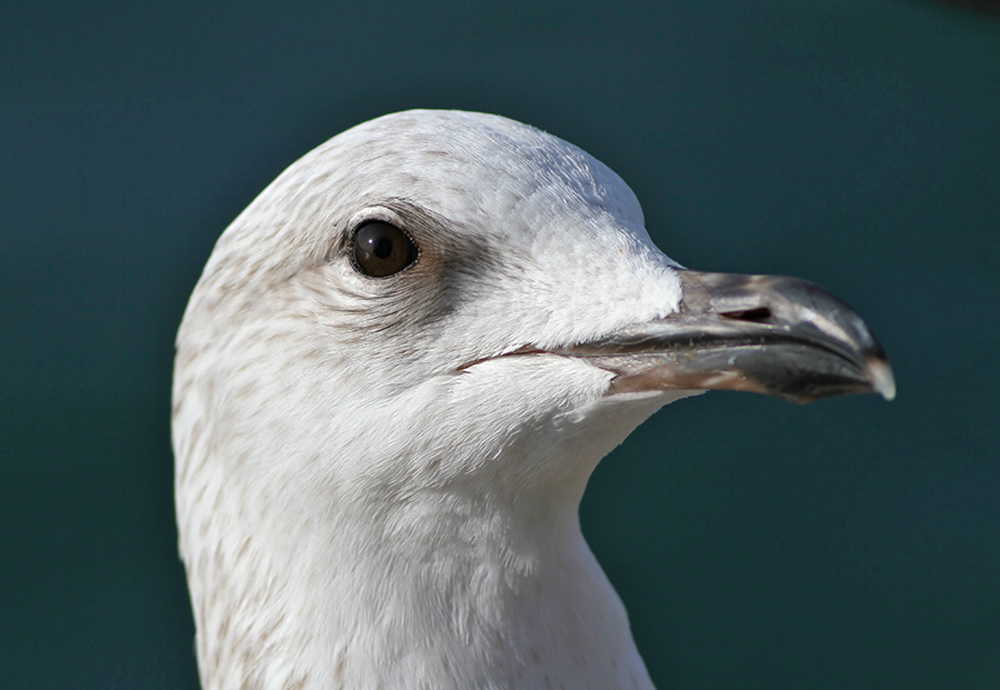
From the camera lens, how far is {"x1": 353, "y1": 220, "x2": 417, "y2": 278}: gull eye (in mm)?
1723

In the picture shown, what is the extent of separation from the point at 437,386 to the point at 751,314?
1.60 feet

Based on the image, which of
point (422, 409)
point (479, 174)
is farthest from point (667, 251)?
point (422, 409)

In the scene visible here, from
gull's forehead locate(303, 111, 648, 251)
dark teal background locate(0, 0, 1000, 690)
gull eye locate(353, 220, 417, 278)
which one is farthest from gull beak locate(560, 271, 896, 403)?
dark teal background locate(0, 0, 1000, 690)

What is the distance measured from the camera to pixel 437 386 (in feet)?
5.48

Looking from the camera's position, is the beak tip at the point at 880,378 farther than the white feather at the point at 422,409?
No

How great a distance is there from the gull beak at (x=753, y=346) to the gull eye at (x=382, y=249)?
13.8 inches

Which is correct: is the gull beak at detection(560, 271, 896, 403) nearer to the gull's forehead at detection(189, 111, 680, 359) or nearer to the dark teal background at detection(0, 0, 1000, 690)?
the gull's forehead at detection(189, 111, 680, 359)

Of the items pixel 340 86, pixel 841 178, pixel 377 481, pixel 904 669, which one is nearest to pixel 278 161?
pixel 340 86

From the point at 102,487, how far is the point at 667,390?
3.12 m

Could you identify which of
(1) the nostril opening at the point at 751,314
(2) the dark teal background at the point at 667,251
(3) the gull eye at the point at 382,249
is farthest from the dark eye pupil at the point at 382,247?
(2) the dark teal background at the point at 667,251

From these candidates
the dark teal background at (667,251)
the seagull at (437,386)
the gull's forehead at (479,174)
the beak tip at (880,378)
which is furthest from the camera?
the dark teal background at (667,251)

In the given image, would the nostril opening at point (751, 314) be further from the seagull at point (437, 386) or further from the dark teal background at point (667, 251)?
the dark teal background at point (667, 251)

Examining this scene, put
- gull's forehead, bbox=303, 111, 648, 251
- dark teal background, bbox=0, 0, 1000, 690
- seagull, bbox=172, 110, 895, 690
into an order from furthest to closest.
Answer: dark teal background, bbox=0, 0, 1000, 690, gull's forehead, bbox=303, 111, 648, 251, seagull, bbox=172, 110, 895, 690

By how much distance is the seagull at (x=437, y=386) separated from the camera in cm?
158
